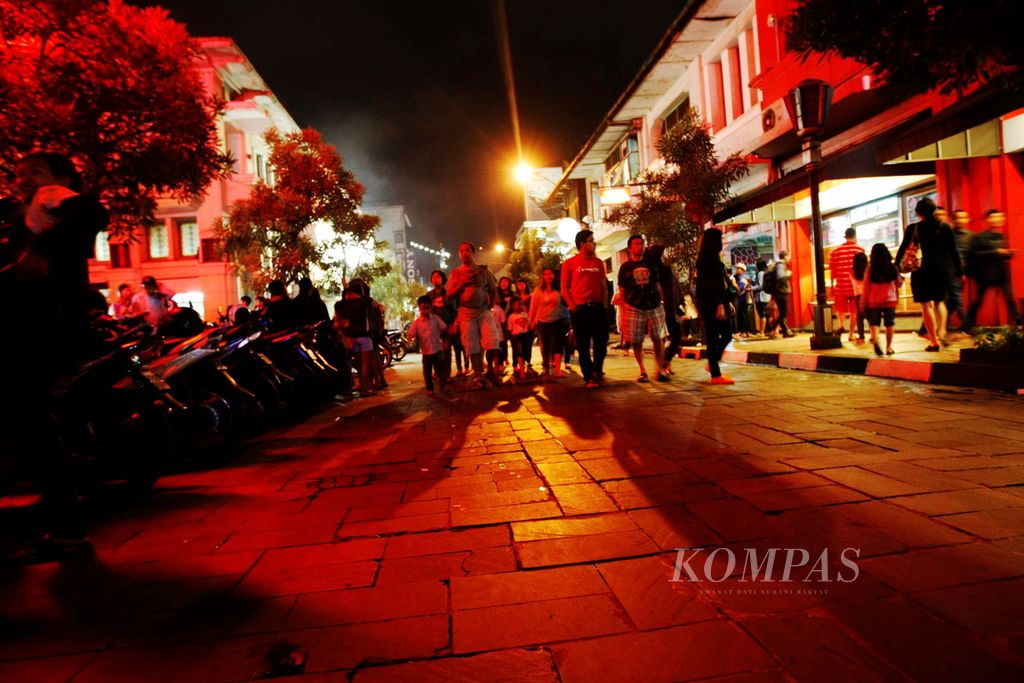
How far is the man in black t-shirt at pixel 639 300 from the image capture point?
7.84 m

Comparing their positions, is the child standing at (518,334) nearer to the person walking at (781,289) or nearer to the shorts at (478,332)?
the shorts at (478,332)

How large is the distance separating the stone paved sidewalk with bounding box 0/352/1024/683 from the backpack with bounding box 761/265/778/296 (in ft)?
28.3

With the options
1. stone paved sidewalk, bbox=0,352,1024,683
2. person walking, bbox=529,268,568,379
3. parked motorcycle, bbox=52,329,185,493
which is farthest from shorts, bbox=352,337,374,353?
Answer: parked motorcycle, bbox=52,329,185,493

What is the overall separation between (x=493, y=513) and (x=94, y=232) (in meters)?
2.45

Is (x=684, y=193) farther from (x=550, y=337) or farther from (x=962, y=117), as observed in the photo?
(x=962, y=117)

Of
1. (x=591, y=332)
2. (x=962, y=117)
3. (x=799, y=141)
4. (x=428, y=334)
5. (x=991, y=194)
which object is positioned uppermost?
(x=799, y=141)

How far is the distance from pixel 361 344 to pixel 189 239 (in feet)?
77.1

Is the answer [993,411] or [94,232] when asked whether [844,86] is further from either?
[94,232]

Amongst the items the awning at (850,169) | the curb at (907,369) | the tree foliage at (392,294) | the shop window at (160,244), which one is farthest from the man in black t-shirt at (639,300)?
the tree foliage at (392,294)

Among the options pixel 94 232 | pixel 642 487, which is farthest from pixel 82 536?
pixel 642 487

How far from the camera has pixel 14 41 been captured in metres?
7.83

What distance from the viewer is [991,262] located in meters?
7.93

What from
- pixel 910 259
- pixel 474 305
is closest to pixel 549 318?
pixel 474 305

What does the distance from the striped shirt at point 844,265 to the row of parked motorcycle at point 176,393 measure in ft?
27.4
